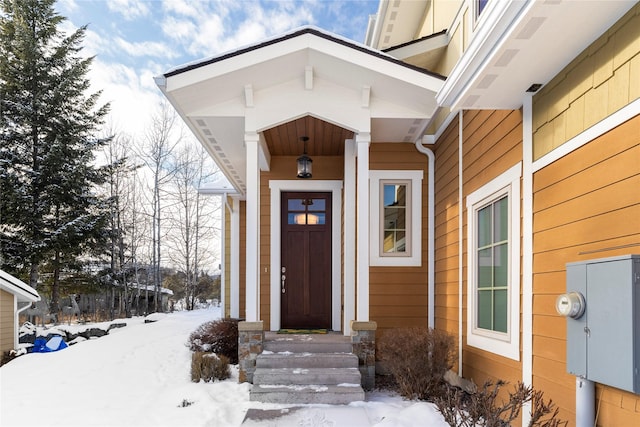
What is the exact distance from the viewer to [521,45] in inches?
97.4

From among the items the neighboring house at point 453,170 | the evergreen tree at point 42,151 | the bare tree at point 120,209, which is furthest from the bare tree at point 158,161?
the neighboring house at point 453,170

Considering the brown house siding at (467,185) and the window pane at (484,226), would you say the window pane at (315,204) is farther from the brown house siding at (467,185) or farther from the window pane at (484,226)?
the window pane at (484,226)

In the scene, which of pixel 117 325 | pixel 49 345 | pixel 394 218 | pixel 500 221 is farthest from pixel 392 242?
pixel 117 325

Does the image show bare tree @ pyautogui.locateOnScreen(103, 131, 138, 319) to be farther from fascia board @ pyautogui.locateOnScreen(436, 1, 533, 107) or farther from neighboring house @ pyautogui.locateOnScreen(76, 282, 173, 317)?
fascia board @ pyautogui.locateOnScreen(436, 1, 533, 107)

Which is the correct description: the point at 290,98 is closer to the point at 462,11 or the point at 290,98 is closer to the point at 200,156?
the point at 462,11

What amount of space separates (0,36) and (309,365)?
14.6m

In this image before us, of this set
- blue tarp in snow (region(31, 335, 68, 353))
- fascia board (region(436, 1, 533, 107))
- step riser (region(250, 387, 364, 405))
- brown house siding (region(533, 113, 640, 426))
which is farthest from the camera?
blue tarp in snow (region(31, 335, 68, 353))

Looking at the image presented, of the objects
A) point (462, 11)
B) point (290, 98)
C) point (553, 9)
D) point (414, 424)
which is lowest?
point (414, 424)

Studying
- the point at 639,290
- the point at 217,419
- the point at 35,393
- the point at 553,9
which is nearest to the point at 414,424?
the point at 217,419

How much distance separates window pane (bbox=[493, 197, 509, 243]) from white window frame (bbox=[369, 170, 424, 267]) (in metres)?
1.84

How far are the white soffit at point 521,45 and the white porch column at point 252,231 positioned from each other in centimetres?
227

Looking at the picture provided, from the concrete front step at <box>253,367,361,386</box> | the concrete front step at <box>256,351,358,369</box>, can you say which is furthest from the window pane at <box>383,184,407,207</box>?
the concrete front step at <box>253,367,361,386</box>

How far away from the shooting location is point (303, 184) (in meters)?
6.57

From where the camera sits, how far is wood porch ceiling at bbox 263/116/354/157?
17.8ft
